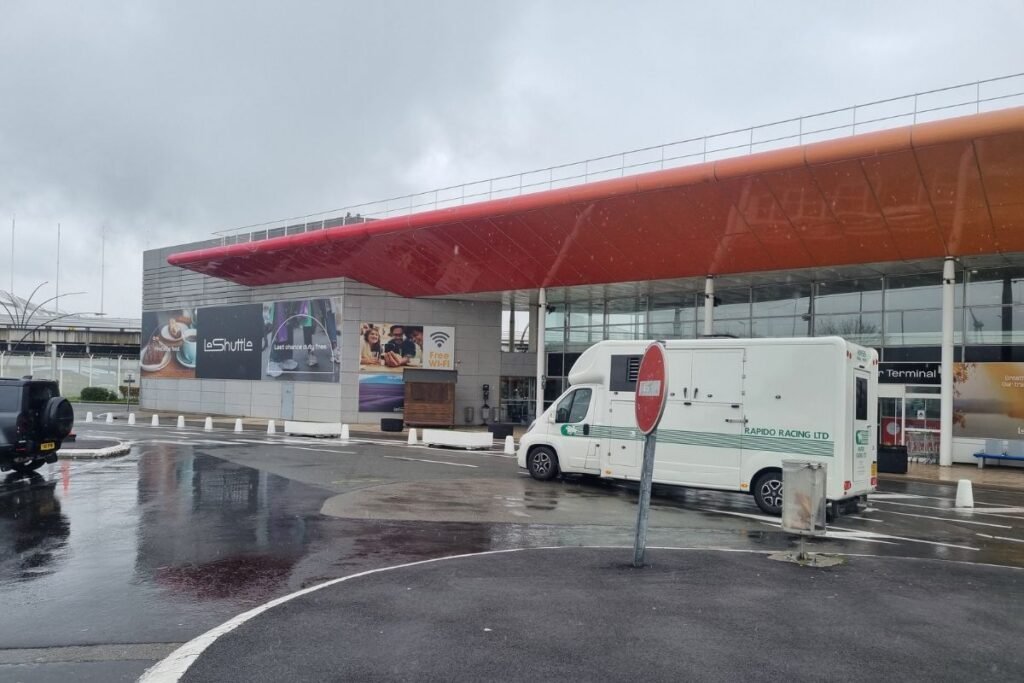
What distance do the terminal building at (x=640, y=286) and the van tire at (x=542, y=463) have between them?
1012 centimetres

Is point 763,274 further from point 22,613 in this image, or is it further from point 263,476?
point 22,613

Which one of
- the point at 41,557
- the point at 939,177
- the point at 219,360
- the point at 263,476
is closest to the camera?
the point at 41,557

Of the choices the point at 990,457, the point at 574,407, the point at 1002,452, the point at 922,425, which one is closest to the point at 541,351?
the point at 922,425

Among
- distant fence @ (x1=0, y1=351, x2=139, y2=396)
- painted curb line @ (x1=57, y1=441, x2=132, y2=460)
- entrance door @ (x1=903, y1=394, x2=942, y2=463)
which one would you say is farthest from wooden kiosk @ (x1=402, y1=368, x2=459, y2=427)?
distant fence @ (x1=0, y1=351, x2=139, y2=396)

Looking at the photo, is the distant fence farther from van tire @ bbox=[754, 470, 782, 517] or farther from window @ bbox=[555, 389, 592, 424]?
van tire @ bbox=[754, 470, 782, 517]

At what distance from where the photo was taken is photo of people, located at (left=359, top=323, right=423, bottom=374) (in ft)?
122

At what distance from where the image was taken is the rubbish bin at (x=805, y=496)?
30.5 ft

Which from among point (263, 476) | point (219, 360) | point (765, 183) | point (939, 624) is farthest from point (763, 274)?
point (219, 360)

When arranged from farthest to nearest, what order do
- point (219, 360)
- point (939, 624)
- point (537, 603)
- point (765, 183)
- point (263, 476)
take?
point (219, 360) → point (765, 183) → point (263, 476) → point (537, 603) → point (939, 624)

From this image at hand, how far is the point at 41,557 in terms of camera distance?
8797 millimetres

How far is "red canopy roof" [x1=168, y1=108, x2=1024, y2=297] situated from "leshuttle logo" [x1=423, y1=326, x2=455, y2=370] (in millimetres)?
4043

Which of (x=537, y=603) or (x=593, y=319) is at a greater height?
(x=593, y=319)

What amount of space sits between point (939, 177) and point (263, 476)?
706 inches

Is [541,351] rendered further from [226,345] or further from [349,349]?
[226,345]
